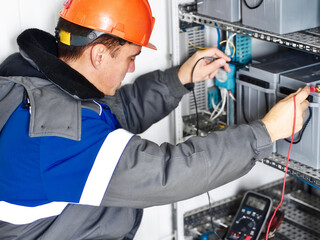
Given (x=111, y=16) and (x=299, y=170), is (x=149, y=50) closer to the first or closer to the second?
(x=111, y=16)

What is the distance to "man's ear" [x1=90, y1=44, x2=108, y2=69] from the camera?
1.80m

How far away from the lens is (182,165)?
5.52 feet

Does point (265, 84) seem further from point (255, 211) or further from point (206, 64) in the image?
point (255, 211)

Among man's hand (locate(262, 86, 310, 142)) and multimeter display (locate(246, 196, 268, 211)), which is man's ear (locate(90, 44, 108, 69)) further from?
multimeter display (locate(246, 196, 268, 211))

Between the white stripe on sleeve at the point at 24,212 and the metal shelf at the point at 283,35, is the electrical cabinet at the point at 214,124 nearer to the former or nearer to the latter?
the metal shelf at the point at 283,35

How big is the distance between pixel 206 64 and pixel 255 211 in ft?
2.36

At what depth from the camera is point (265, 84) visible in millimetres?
2035

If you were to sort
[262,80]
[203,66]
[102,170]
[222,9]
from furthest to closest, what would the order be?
[203,66], [222,9], [262,80], [102,170]

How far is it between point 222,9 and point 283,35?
0.35m

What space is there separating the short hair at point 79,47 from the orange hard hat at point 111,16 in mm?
15

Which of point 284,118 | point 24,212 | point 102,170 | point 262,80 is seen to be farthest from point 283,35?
point 24,212

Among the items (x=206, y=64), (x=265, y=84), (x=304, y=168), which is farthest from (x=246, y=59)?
(x=304, y=168)

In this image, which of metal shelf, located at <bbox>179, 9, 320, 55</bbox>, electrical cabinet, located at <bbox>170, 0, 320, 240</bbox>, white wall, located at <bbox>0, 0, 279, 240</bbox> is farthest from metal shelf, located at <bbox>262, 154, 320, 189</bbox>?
white wall, located at <bbox>0, 0, 279, 240</bbox>

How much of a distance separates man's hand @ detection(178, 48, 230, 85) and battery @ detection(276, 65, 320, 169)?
328 mm
